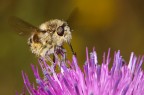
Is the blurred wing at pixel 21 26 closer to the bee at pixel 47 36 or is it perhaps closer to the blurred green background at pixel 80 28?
the bee at pixel 47 36

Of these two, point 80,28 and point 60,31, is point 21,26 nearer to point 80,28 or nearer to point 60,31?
point 60,31

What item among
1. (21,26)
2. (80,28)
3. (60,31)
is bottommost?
(60,31)

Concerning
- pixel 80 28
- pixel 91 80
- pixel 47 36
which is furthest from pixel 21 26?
pixel 80 28

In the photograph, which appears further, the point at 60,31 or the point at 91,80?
the point at 60,31

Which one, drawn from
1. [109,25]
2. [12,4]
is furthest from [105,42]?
[12,4]

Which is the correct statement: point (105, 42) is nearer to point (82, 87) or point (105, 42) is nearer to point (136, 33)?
point (136, 33)

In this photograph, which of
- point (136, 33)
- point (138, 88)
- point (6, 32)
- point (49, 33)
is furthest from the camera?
point (136, 33)

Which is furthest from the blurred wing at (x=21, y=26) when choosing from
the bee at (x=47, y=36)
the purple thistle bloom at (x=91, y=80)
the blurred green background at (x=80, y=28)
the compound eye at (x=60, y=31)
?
the blurred green background at (x=80, y=28)

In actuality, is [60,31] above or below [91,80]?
above
